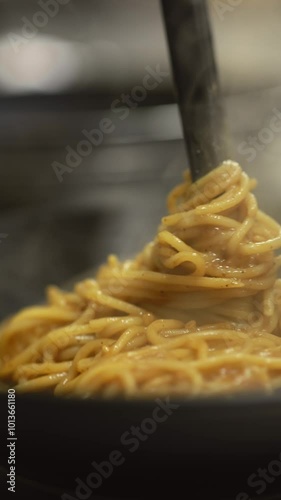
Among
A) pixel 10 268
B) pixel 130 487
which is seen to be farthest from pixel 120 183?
pixel 130 487

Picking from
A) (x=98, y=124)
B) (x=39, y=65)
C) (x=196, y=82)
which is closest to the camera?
(x=196, y=82)

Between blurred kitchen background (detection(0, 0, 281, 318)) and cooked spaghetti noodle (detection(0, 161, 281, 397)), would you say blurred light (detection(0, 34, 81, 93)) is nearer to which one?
blurred kitchen background (detection(0, 0, 281, 318))

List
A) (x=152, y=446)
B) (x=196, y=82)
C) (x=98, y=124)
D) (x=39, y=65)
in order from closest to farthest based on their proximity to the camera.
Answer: (x=152, y=446), (x=196, y=82), (x=98, y=124), (x=39, y=65)

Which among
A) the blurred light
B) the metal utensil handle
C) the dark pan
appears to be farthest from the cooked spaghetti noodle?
the blurred light

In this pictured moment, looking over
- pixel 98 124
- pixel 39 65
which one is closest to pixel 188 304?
pixel 98 124

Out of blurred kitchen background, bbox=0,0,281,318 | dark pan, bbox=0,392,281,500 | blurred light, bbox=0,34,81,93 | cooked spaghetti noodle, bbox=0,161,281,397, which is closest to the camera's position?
dark pan, bbox=0,392,281,500

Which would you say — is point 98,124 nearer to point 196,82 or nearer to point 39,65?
point 39,65

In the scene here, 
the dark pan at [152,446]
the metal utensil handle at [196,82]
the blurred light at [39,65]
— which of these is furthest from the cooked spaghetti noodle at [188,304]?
the blurred light at [39,65]
